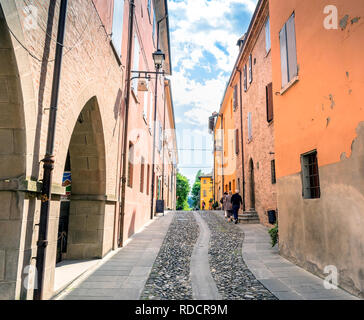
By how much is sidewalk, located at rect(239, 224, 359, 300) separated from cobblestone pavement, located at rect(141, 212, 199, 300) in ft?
4.39

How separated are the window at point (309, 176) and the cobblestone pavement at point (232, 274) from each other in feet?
6.74

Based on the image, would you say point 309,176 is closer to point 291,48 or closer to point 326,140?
point 326,140

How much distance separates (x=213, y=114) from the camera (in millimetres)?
35062

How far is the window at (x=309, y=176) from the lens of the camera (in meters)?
5.75

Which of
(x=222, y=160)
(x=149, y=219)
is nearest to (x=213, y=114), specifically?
(x=222, y=160)

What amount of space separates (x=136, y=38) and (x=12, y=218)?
819 cm

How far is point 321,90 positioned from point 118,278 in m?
5.09

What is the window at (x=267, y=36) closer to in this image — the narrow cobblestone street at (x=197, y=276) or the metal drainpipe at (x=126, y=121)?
the metal drainpipe at (x=126, y=121)

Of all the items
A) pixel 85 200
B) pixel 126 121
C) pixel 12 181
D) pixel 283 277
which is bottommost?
pixel 283 277

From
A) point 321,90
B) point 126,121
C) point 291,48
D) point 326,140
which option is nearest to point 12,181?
point 326,140

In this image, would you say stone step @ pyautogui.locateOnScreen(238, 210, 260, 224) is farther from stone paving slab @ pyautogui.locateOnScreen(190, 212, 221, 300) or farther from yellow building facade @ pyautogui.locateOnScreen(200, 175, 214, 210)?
yellow building facade @ pyautogui.locateOnScreen(200, 175, 214, 210)

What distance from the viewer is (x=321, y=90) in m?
5.23

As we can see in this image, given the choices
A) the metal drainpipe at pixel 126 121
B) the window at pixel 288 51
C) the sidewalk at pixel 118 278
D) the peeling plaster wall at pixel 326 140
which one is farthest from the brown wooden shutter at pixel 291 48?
the sidewalk at pixel 118 278
